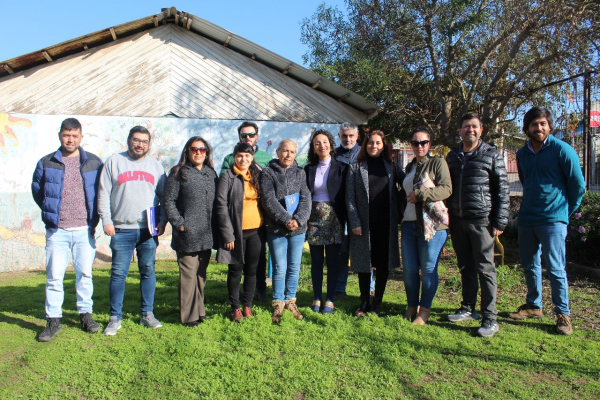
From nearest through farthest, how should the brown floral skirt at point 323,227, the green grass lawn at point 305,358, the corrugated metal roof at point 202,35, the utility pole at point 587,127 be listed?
the green grass lawn at point 305,358
the brown floral skirt at point 323,227
the utility pole at point 587,127
the corrugated metal roof at point 202,35

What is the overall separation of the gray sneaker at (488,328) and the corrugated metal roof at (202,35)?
5.62 meters

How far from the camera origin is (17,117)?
7.54 m

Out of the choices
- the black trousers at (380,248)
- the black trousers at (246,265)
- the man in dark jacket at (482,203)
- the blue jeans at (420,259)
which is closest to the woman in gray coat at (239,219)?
the black trousers at (246,265)

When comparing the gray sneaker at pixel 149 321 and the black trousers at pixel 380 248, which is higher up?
the black trousers at pixel 380 248

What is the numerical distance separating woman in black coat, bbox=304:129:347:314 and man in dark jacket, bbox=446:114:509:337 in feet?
3.80

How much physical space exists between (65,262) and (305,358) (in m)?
2.56

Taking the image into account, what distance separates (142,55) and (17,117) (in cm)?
259

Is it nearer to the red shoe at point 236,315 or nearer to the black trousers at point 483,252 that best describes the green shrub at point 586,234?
the black trousers at point 483,252

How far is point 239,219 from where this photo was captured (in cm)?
442

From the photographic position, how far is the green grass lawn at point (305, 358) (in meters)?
3.16

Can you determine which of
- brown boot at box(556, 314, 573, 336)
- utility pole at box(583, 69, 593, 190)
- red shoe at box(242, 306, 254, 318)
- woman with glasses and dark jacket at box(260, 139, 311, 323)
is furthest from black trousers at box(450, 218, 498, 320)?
utility pole at box(583, 69, 593, 190)

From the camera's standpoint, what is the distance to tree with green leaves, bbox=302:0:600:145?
6.77 meters

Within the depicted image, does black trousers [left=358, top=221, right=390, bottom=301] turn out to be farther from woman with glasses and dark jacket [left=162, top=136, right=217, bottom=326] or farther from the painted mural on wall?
the painted mural on wall

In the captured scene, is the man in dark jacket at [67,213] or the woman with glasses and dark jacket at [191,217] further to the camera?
the woman with glasses and dark jacket at [191,217]
